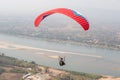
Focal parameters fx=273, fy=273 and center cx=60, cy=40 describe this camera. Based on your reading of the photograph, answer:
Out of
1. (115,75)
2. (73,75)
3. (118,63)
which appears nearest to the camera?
(73,75)

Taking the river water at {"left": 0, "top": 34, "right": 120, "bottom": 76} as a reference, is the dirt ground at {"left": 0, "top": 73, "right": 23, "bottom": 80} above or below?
below

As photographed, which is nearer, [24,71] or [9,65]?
[24,71]

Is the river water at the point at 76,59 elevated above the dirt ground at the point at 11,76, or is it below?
above

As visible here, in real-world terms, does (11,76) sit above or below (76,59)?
below

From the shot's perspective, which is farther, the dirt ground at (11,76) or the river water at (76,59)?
the river water at (76,59)

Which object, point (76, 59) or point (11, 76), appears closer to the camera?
point (11, 76)

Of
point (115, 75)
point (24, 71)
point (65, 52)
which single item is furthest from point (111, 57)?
point (24, 71)

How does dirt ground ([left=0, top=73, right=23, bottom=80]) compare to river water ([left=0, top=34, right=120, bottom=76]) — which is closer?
dirt ground ([left=0, top=73, right=23, bottom=80])

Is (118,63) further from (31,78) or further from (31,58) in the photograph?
(31,78)

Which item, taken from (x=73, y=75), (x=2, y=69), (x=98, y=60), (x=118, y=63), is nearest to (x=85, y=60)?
(x=98, y=60)

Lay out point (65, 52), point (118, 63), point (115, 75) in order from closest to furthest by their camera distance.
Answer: point (115, 75) < point (118, 63) < point (65, 52)
